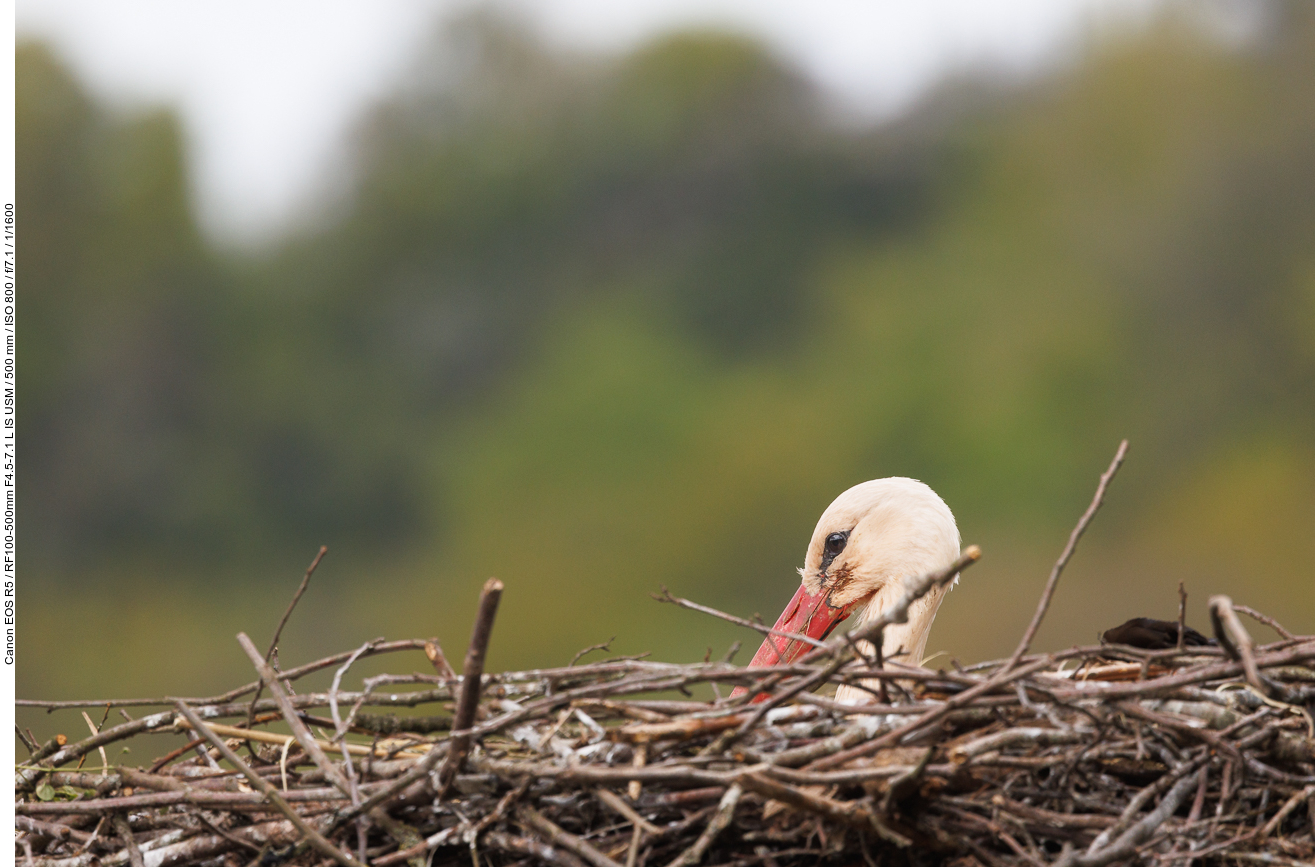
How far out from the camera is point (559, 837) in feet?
4.78

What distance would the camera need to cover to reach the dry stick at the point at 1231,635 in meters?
1.23

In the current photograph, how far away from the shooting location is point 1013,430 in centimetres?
1497

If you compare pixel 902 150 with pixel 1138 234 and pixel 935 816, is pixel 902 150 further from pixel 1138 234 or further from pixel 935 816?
pixel 935 816

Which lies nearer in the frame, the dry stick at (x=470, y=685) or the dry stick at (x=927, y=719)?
the dry stick at (x=470, y=685)

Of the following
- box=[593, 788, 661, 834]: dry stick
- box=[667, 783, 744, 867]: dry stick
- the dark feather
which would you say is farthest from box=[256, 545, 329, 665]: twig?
the dark feather

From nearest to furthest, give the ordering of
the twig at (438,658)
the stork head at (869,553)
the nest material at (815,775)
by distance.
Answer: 1. the nest material at (815,775)
2. the twig at (438,658)
3. the stork head at (869,553)

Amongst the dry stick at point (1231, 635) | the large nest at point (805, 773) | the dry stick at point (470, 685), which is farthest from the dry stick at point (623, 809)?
the dry stick at point (1231, 635)

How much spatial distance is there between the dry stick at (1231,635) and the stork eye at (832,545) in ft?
4.20

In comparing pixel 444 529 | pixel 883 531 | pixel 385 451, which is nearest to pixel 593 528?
pixel 444 529

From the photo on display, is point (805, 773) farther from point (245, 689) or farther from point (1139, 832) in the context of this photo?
point (245, 689)

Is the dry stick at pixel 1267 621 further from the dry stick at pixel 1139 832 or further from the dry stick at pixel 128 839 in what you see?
the dry stick at pixel 128 839

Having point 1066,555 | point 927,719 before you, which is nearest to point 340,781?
point 927,719

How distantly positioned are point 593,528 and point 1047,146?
8.61 meters

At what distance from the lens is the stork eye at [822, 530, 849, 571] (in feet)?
8.55
